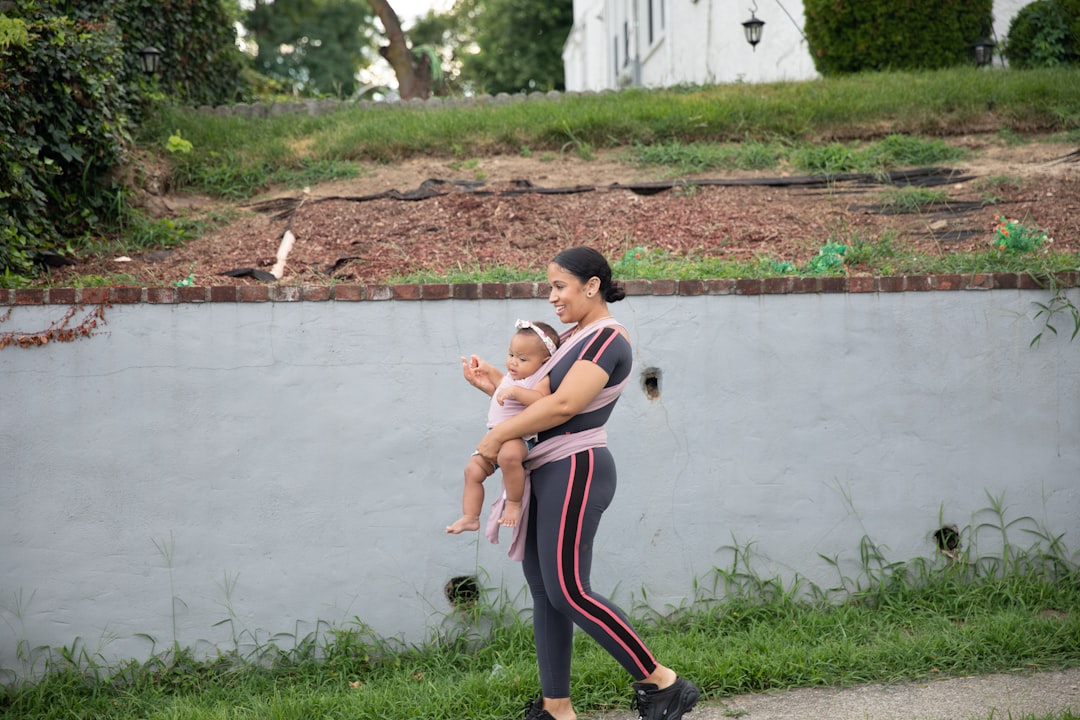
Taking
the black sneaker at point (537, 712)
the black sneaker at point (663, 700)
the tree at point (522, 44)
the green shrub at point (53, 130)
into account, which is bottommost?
the black sneaker at point (537, 712)

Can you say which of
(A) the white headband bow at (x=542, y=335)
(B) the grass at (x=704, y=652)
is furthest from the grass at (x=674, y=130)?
(A) the white headband bow at (x=542, y=335)

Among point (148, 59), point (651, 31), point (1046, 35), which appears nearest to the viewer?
point (148, 59)

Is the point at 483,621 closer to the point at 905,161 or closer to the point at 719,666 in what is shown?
the point at 719,666

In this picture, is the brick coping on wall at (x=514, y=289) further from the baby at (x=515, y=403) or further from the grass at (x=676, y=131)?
the grass at (x=676, y=131)

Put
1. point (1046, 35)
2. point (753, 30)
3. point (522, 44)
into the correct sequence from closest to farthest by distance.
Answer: point (1046, 35) → point (753, 30) → point (522, 44)

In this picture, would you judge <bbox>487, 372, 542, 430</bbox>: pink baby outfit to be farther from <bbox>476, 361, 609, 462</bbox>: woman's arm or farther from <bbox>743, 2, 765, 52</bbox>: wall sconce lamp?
<bbox>743, 2, 765, 52</bbox>: wall sconce lamp

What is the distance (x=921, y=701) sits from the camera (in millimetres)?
4109

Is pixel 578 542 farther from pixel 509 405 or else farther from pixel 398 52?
pixel 398 52

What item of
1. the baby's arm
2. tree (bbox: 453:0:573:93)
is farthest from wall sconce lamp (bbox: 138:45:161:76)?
tree (bbox: 453:0:573:93)

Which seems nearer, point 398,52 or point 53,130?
point 53,130

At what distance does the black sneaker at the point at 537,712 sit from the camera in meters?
3.72

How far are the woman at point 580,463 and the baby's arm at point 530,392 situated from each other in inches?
1.0

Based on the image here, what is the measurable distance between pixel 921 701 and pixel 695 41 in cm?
1397

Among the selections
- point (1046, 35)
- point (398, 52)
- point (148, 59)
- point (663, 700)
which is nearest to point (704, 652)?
point (663, 700)
